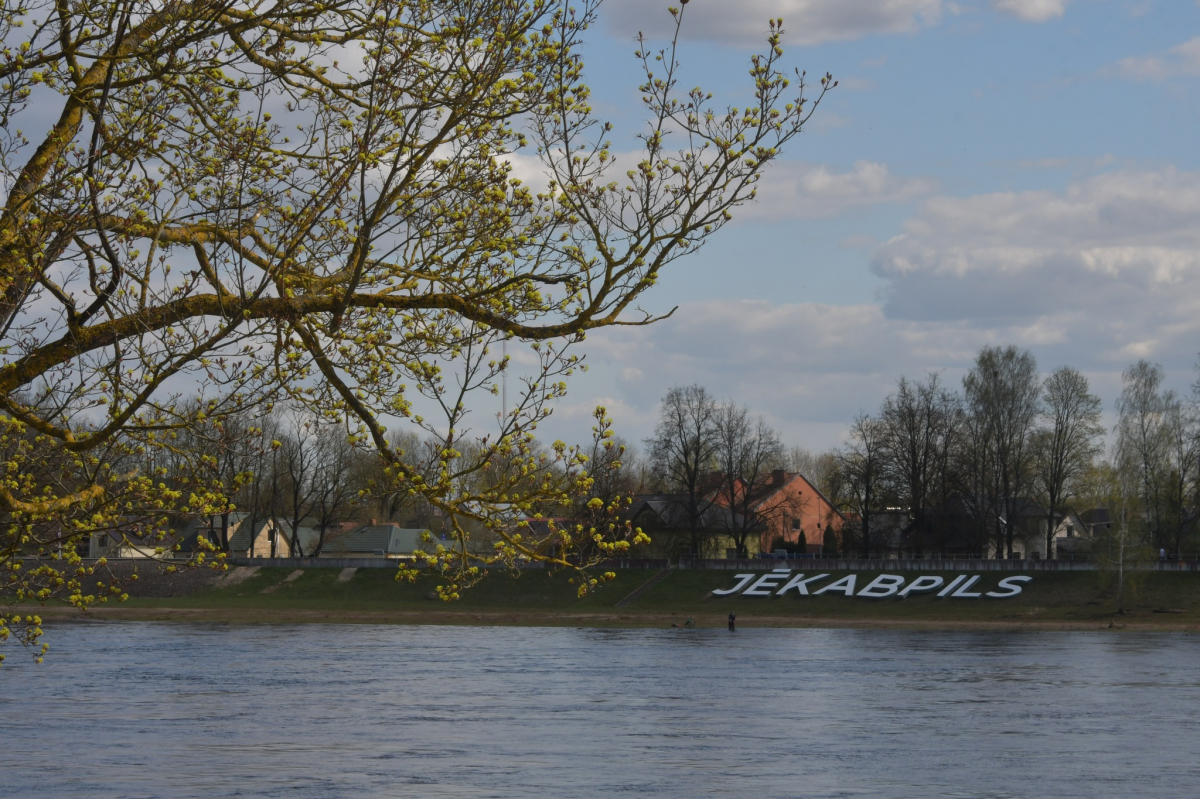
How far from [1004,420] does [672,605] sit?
29.2 metres

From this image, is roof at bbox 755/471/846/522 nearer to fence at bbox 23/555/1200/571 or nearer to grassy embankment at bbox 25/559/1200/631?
fence at bbox 23/555/1200/571

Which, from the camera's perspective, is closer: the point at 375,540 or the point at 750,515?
the point at 750,515

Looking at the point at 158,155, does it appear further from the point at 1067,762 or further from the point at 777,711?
the point at 777,711

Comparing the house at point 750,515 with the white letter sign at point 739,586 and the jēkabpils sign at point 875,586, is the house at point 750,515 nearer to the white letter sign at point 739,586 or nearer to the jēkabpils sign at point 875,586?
the white letter sign at point 739,586

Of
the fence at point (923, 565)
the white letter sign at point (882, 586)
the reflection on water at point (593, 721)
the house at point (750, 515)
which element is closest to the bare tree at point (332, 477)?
the house at point (750, 515)

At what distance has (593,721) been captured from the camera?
32875 mm

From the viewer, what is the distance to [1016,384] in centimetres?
9562

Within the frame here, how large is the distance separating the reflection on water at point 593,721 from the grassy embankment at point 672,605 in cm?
1993

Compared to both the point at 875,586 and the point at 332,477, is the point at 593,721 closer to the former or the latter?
the point at 875,586

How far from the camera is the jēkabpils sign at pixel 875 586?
82.8 m

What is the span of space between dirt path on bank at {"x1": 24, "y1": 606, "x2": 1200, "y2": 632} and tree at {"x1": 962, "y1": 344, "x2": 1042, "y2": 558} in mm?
20200

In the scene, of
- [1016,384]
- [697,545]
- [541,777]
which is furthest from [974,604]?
[541,777]

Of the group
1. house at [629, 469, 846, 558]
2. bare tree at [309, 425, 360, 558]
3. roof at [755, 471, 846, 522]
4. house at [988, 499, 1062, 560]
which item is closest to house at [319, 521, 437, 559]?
bare tree at [309, 425, 360, 558]

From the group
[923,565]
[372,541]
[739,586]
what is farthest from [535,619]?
[372,541]
